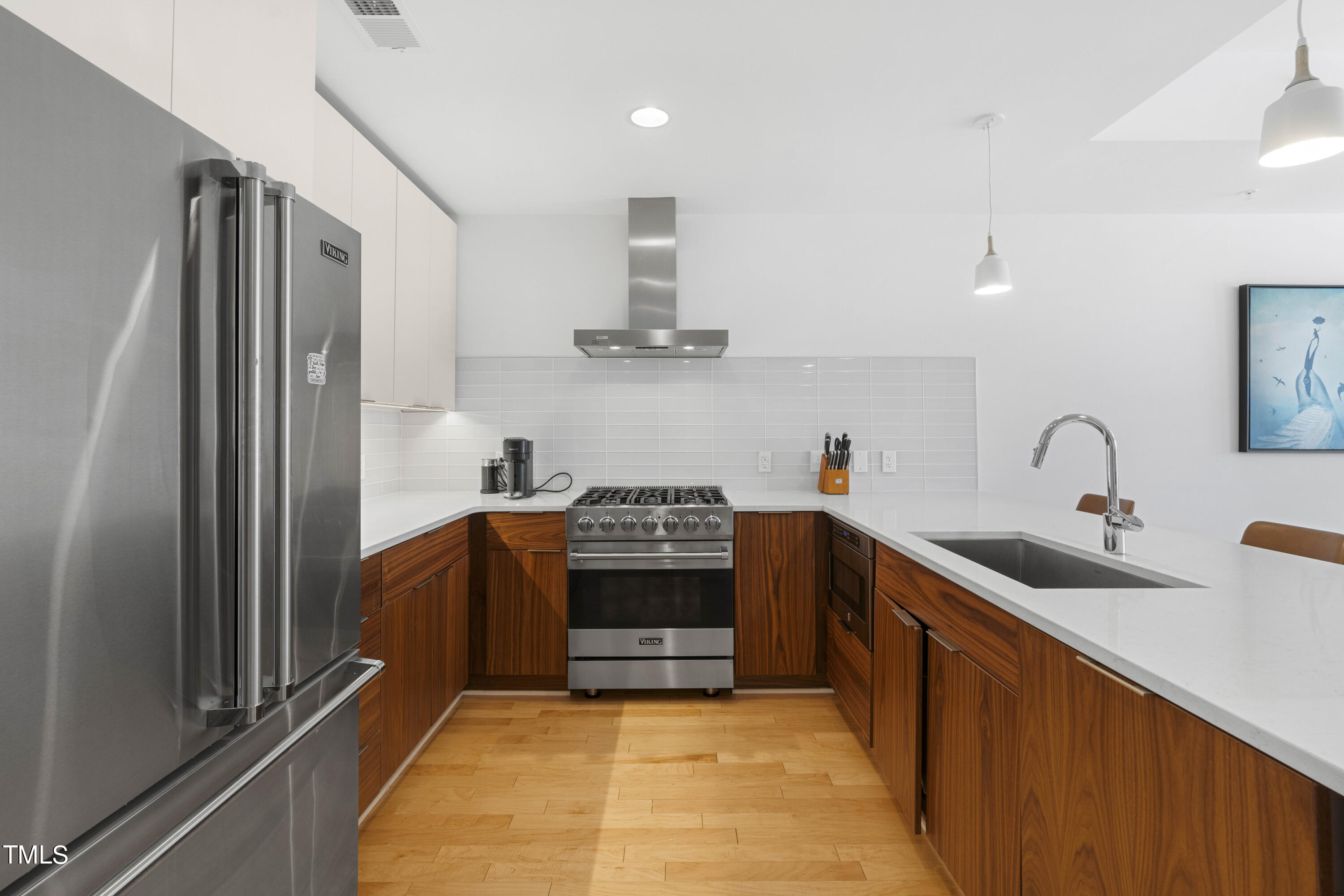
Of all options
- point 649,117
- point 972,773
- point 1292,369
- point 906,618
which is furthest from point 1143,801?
point 1292,369

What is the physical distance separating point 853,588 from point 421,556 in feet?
5.21

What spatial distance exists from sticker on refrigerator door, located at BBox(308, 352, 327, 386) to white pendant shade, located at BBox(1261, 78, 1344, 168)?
6.72ft

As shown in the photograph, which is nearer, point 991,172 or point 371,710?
point 371,710

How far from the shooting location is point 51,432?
0.64 metres

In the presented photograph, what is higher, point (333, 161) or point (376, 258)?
point (333, 161)

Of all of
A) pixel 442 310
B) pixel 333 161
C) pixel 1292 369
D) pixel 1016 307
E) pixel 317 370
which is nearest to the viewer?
pixel 317 370

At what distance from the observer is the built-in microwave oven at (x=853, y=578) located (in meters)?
2.11

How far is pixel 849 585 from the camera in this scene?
236 cm

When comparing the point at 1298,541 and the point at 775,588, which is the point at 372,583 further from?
the point at 1298,541

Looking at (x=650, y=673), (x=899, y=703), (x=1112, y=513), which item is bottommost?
(x=650, y=673)

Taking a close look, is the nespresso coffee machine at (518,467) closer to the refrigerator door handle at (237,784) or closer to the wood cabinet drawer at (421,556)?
the wood cabinet drawer at (421,556)

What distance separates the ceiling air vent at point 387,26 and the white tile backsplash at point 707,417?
1.66m

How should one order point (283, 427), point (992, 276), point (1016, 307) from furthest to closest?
point (1016, 307) < point (992, 276) < point (283, 427)

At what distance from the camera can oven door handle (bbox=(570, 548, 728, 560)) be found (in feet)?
8.71
